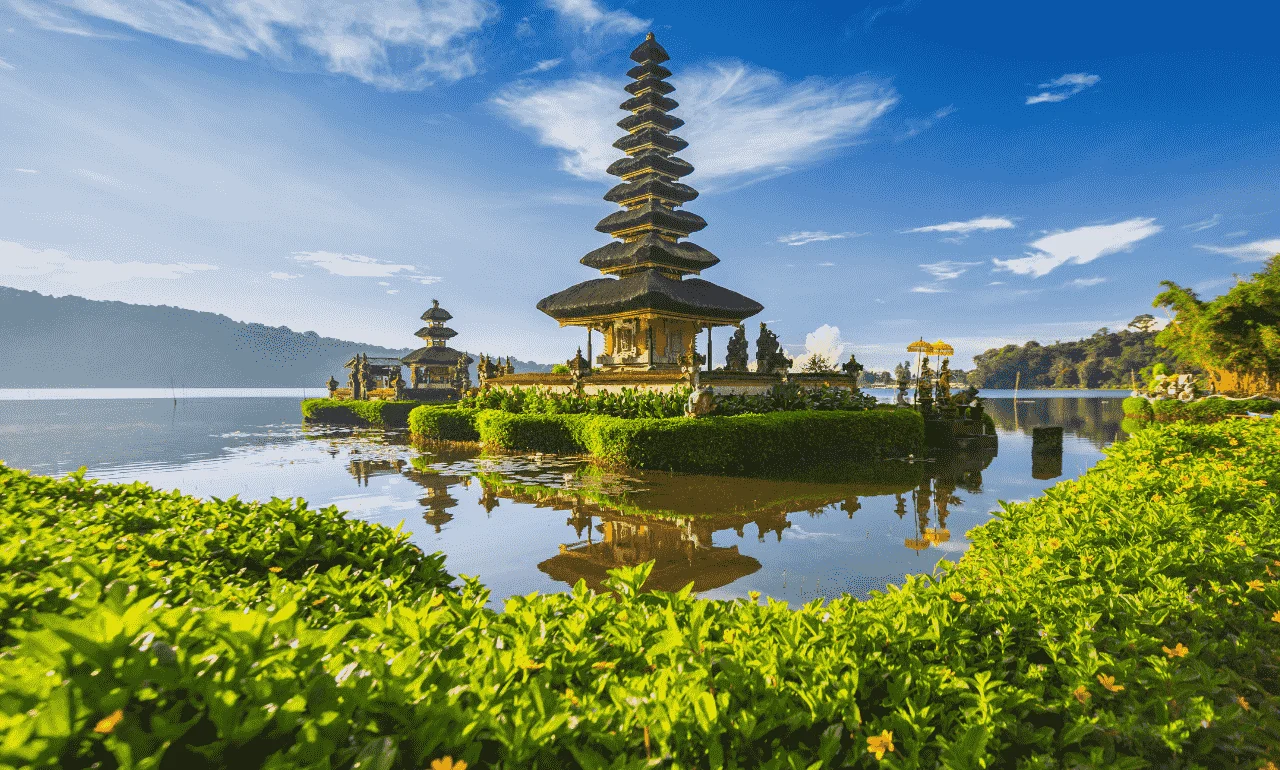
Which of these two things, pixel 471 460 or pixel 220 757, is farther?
pixel 471 460

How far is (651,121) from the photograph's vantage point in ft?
113

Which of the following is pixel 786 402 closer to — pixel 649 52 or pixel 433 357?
pixel 649 52

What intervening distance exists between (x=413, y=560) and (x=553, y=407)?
16.1 metres

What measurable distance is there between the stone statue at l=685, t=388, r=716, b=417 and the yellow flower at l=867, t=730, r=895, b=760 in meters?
14.0

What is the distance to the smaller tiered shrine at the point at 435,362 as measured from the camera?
47812mm

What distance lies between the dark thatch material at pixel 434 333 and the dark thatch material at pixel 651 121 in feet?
82.8

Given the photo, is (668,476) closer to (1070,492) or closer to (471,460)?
(471,460)

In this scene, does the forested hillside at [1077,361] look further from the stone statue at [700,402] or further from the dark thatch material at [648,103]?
the stone statue at [700,402]

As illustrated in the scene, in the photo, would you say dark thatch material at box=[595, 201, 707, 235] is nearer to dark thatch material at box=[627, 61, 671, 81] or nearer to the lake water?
dark thatch material at box=[627, 61, 671, 81]

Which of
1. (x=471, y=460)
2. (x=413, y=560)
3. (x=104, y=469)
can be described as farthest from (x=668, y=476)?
(x=104, y=469)

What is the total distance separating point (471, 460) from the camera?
1775 centimetres

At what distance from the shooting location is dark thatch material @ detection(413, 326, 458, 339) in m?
51.0

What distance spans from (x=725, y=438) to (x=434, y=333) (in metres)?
42.8

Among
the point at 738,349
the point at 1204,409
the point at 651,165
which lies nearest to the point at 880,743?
the point at 738,349
